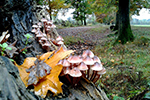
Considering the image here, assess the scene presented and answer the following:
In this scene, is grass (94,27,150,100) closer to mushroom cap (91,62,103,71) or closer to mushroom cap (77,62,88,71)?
mushroom cap (91,62,103,71)

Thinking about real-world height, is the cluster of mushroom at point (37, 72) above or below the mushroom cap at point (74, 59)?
below

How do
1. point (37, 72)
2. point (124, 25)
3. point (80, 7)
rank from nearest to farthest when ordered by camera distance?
1. point (37, 72)
2. point (124, 25)
3. point (80, 7)

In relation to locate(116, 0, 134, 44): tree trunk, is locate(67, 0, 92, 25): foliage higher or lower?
higher

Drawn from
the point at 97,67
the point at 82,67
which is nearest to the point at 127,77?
the point at 97,67

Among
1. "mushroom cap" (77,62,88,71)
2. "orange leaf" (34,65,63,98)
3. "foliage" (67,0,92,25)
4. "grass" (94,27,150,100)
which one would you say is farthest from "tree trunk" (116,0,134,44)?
"foliage" (67,0,92,25)

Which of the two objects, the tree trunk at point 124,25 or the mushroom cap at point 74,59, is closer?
the mushroom cap at point 74,59

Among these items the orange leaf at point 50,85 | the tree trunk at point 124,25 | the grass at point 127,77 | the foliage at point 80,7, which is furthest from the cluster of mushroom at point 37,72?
the foliage at point 80,7

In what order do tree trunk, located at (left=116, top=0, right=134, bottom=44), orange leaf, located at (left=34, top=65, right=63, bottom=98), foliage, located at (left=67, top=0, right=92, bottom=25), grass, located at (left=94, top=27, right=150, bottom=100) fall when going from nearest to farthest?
orange leaf, located at (left=34, top=65, right=63, bottom=98) → grass, located at (left=94, top=27, right=150, bottom=100) → tree trunk, located at (left=116, top=0, right=134, bottom=44) → foliage, located at (left=67, top=0, right=92, bottom=25)

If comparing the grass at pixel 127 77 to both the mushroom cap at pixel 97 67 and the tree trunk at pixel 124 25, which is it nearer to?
the mushroom cap at pixel 97 67

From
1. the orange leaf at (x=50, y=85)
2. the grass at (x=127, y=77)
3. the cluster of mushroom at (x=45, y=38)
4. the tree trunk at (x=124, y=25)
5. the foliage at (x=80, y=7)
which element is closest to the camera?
the orange leaf at (x=50, y=85)

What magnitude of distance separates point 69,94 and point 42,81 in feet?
1.23

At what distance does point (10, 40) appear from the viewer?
2393mm

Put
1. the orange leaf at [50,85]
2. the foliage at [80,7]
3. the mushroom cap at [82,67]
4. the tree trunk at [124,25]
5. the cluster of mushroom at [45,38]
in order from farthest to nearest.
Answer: the foliage at [80,7] → the tree trunk at [124,25] → the cluster of mushroom at [45,38] → the mushroom cap at [82,67] → the orange leaf at [50,85]

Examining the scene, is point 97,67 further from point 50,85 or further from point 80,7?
point 80,7
